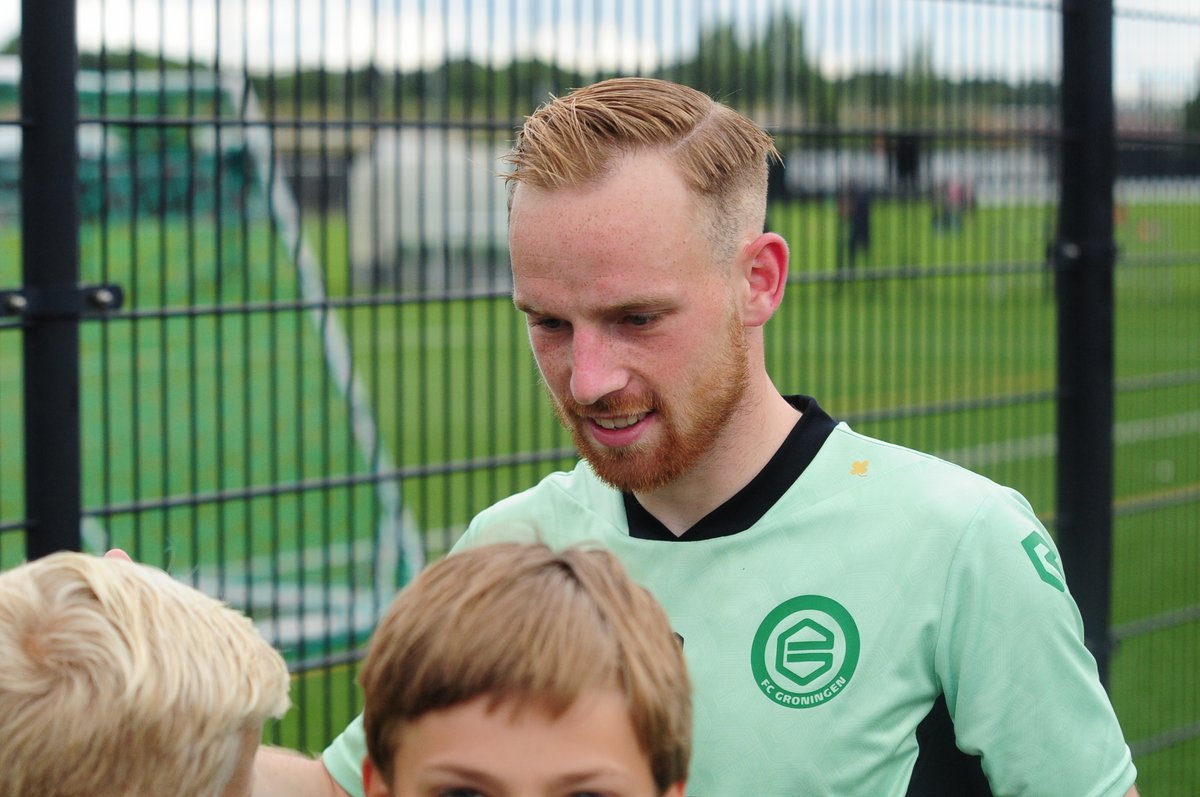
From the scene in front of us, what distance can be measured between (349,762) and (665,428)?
2.15ft

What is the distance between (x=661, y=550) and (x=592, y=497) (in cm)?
20

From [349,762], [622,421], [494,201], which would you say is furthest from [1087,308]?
[349,762]

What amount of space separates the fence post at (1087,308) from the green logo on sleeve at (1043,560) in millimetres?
3329

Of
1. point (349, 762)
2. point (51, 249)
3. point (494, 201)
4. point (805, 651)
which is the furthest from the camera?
point (494, 201)

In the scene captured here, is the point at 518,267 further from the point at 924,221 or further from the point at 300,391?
the point at 924,221

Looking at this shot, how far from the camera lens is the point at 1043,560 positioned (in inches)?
80.2

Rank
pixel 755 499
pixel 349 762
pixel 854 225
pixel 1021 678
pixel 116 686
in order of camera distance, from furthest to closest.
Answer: pixel 854 225, pixel 349 762, pixel 755 499, pixel 1021 678, pixel 116 686

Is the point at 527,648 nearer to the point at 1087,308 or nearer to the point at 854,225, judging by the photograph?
the point at 854,225

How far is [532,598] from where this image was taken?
1572mm

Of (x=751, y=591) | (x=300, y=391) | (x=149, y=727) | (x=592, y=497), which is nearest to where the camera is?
(x=149, y=727)

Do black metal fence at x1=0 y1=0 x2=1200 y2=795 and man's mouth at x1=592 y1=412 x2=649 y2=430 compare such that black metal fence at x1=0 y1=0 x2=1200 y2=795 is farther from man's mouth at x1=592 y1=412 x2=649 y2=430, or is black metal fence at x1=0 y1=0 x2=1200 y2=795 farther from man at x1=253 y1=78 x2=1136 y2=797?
man's mouth at x1=592 y1=412 x2=649 y2=430

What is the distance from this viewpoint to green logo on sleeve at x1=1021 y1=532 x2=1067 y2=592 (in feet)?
6.63

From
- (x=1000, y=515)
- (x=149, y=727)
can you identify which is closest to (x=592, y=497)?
(x=1000, y=515)

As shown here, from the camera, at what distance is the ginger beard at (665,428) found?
2.13m
